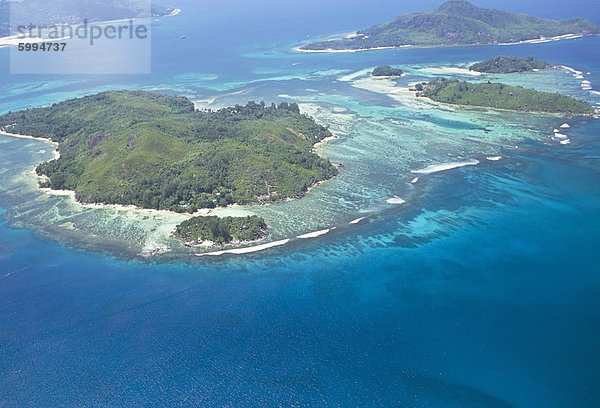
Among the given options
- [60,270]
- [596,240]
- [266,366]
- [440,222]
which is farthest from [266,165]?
[596,240]

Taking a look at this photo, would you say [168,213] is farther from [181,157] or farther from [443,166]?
[443,166]

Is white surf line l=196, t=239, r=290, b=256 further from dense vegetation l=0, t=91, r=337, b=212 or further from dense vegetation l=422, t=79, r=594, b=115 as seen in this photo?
dense vegetation l=422, t=79, r=594, b=115

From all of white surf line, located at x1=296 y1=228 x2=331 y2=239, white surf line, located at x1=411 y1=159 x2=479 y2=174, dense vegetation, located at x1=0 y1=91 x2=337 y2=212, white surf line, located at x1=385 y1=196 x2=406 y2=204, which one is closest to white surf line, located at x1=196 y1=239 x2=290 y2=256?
white surf line, located at x1=296 y1=228 x2=331 y2=239

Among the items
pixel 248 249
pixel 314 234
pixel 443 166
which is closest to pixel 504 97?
pixel 443 166

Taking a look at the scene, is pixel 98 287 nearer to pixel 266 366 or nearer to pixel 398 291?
pixel 266 366

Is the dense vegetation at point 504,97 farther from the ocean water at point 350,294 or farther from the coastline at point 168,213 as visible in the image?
the coastline at point 168,213

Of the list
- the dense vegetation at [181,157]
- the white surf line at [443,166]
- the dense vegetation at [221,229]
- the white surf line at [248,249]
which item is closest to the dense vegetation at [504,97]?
the white surf line at [443,166]
